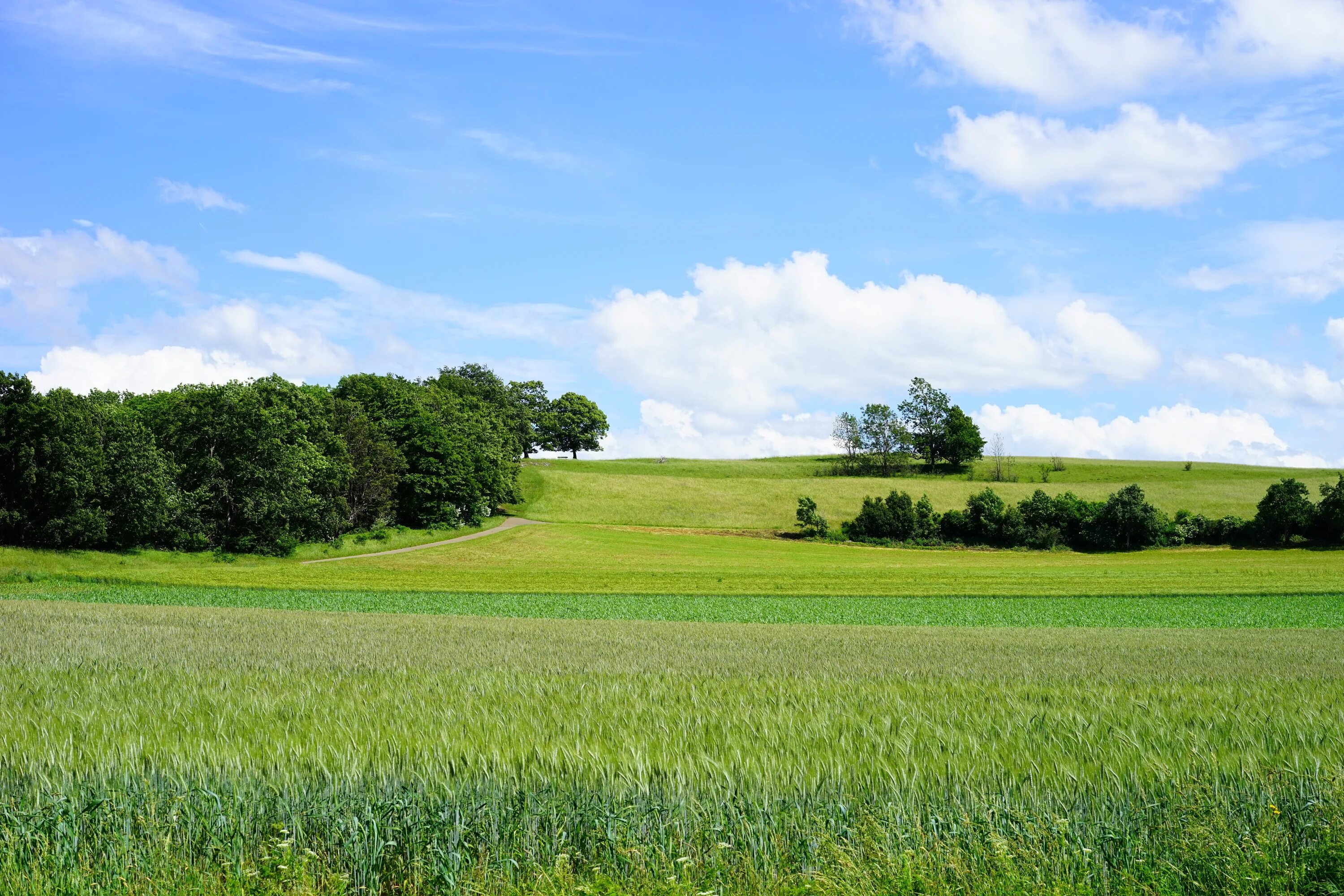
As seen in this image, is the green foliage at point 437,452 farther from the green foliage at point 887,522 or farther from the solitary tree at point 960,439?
the solitary tree at point 960,439

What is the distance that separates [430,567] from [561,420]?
75309 mm

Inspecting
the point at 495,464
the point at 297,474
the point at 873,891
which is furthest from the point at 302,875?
the point at 495,464

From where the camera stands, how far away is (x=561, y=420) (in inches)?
5285

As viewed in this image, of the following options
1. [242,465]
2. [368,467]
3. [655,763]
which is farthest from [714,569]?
[655,763]

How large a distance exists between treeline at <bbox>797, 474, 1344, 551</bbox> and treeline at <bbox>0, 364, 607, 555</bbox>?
124ft

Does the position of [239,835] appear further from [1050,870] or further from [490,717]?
[1050,870]

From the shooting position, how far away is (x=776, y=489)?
112 m

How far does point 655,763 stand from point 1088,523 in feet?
287

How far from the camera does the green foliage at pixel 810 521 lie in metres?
88.5

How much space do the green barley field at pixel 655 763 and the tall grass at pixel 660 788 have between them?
29 mm

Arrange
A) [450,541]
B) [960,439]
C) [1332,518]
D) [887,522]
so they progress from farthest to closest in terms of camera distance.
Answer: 1. [960,439]
2. [887,522]
3. [1332,518]
4. [450,541]

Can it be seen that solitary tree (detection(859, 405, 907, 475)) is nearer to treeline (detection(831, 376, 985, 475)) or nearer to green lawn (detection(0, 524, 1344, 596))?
treeline (detection(831, 376, 985, 475))

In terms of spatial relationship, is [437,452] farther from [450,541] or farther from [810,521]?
[810,521]

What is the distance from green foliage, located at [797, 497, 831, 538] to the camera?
88.5 m
